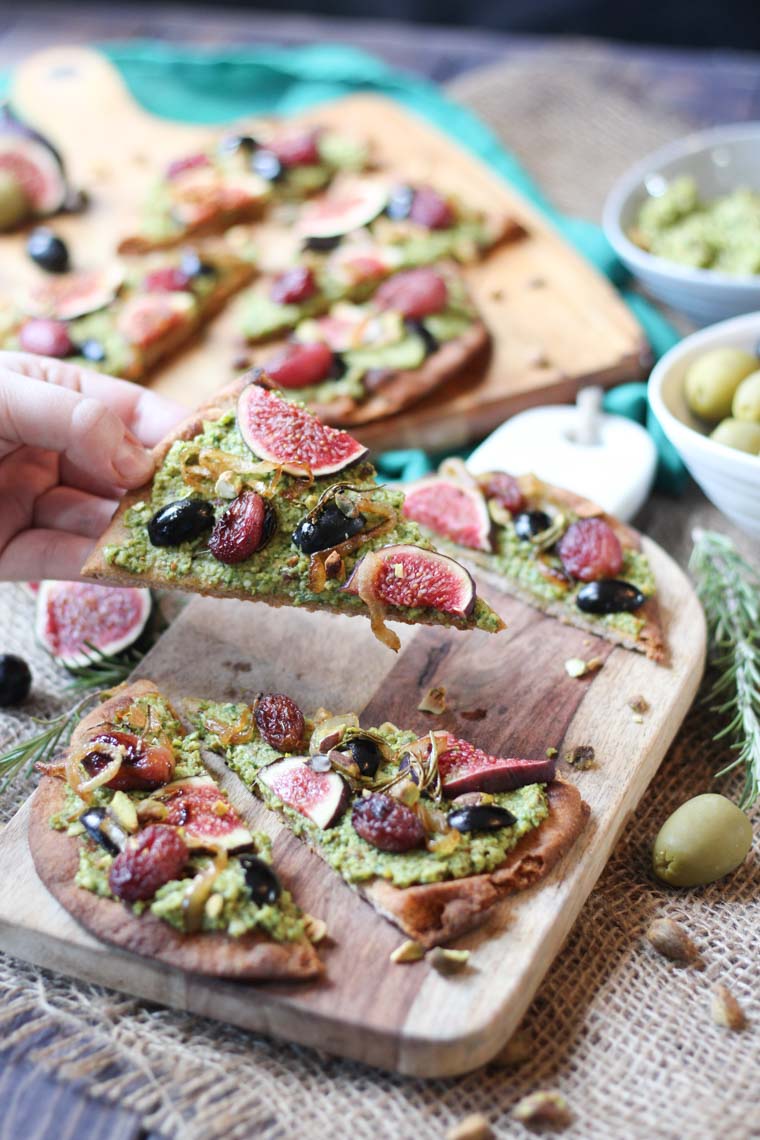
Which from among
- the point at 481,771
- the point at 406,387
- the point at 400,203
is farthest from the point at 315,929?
the point at 400,203

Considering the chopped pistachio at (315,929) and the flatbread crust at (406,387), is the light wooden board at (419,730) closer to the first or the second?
the chopped pistachio at (315,929)

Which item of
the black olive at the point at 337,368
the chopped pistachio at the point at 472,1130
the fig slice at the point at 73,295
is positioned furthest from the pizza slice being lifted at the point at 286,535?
the fig slice at the point at 73,295

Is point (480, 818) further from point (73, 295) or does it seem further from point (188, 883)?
point (73, 295)

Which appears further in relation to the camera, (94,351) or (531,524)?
(94,351)

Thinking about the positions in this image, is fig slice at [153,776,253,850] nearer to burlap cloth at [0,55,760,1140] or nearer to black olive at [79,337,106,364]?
burlap cloth at [0,55,760,1140]

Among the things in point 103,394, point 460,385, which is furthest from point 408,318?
point 103,394

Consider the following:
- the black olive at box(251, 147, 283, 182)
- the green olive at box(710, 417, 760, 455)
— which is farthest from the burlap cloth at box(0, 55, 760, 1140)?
the black olive at box(251, 147, 283, 182)
